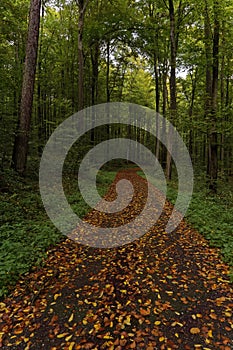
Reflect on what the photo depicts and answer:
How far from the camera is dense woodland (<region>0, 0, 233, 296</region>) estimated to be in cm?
620

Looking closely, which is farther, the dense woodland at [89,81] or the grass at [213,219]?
the dense woodland at [89,81]

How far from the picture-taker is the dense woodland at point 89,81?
244 inches

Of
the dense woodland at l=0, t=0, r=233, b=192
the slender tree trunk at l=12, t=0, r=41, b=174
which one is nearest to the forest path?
the slender tree trunk at l=12, t=0, r=41, b=174

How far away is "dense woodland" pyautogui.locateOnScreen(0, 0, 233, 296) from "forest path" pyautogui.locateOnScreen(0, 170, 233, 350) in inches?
19.7

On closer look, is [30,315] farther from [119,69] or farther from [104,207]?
[119,69]

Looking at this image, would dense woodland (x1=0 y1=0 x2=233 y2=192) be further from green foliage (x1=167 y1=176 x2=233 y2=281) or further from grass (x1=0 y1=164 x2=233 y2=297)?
green foliage (x1=167 y1=176 x2=233 y2=281)

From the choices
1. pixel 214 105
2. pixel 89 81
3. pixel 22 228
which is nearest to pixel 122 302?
pixel 22 228

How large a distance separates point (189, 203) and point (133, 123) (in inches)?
1058

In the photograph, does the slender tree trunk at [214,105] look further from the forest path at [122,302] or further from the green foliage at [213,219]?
the forest path at [122,302]

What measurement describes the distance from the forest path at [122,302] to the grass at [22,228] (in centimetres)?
23

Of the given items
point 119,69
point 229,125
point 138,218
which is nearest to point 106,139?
point 119,69

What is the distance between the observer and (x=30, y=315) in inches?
128

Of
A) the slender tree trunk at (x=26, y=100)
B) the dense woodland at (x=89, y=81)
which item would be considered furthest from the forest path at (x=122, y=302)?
the slender tree trunk at (x=26, y=100)

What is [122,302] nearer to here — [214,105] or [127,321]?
[127,321]
